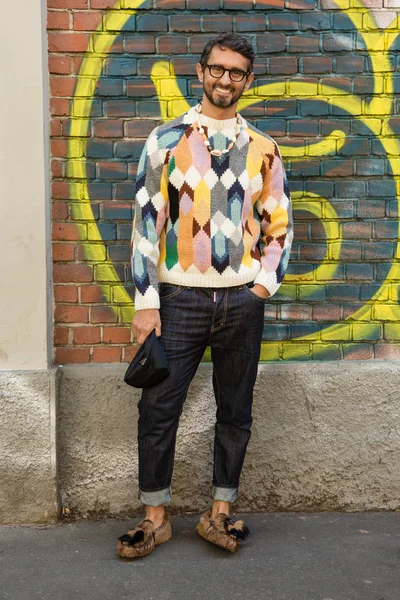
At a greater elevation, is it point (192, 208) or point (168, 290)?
point (192, 208)

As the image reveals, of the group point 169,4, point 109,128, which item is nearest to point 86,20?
point 169,4

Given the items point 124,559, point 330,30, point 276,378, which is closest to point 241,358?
point 276,378

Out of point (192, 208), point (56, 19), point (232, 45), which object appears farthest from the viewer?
point (56, 19)

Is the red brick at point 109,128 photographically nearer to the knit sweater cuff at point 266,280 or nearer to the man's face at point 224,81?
the man's face at point 224,81

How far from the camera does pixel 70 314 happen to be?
396 cm

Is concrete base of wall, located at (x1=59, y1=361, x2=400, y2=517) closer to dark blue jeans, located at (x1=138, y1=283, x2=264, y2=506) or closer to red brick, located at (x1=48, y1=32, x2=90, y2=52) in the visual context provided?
dark blue jeans, located at (x1=138, y1=283, x2=264, y2=506)

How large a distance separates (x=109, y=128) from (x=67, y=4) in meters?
0.62

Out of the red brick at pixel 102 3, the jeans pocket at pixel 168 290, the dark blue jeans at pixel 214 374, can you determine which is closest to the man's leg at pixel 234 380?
the dark blue jeans at pixel 214 374

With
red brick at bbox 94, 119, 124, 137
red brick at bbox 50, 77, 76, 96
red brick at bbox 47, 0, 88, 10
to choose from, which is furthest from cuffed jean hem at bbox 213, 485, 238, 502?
red brick at bbox 47, 0, 88, 10

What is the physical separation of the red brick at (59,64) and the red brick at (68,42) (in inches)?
1.5

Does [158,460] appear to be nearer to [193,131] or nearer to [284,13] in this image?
[193,131]

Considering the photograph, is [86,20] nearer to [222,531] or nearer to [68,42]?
[68,42]

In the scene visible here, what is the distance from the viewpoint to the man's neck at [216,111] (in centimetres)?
342

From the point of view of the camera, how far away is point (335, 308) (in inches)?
159
